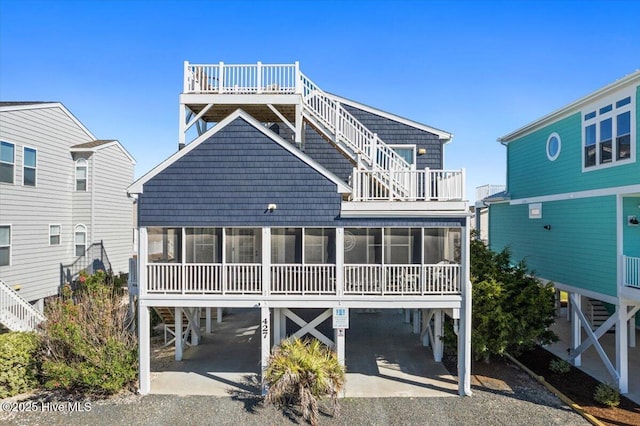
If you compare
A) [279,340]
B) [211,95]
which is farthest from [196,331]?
[211,95]

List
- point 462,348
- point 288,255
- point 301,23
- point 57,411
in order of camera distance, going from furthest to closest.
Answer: point 301,23, point 288,255, point 462,348, point 57,411

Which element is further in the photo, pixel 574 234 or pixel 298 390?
pixel 574 234

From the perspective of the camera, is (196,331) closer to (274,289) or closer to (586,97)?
(274,289)

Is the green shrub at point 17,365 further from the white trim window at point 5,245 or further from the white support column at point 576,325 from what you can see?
the white support column at point 576,325

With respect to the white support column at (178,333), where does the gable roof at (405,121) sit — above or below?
above

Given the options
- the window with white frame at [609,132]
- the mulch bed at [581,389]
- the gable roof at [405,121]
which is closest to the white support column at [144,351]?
the gable roof at [405,121]

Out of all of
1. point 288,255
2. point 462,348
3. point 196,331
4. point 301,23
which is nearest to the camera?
point 462,348

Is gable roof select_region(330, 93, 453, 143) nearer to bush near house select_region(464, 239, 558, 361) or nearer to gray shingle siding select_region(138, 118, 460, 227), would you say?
gray shingle siding select_region(138, 118, 460, 227)

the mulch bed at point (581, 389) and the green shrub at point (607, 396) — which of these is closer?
the mulch bed at point (581, 389)

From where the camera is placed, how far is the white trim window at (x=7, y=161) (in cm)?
1248

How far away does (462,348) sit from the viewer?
9617 mm

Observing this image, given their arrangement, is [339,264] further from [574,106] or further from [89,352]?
[574,106]

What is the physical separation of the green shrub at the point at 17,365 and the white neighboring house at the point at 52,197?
287 cm

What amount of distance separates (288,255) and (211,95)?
5.35 meters
